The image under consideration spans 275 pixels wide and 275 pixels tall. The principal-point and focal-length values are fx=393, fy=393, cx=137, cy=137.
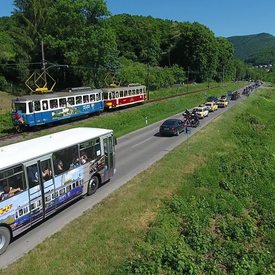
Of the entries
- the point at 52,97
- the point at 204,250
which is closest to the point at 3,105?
the point at 52,97

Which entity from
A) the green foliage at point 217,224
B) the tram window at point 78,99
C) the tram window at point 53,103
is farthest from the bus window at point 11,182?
the tram window at point 78,99

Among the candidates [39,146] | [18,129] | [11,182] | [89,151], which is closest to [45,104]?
[18,129]

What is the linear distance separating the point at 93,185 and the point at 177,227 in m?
4.88

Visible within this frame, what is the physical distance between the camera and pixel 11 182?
44.3 ft

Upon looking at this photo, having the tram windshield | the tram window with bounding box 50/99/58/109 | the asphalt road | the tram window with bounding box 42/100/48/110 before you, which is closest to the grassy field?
the asphalt road

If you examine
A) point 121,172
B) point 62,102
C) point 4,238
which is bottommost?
point 121,172

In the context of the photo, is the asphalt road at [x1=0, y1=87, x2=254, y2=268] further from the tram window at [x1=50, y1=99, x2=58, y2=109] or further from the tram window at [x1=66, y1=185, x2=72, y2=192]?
the tram window at [x1=50, y1=99, x2=58, y2=109]

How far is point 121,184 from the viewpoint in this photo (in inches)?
816

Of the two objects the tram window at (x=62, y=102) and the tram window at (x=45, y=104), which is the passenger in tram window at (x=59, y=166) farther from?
the tram window at (x=62, y=102)

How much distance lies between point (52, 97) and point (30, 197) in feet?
83.1

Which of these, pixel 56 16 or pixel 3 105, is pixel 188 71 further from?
pixel 3 105

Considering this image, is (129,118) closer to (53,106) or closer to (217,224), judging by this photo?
(53,106)

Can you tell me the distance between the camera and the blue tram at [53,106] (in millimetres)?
35750

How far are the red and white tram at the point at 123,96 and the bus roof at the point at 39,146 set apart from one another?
31.1 meters
